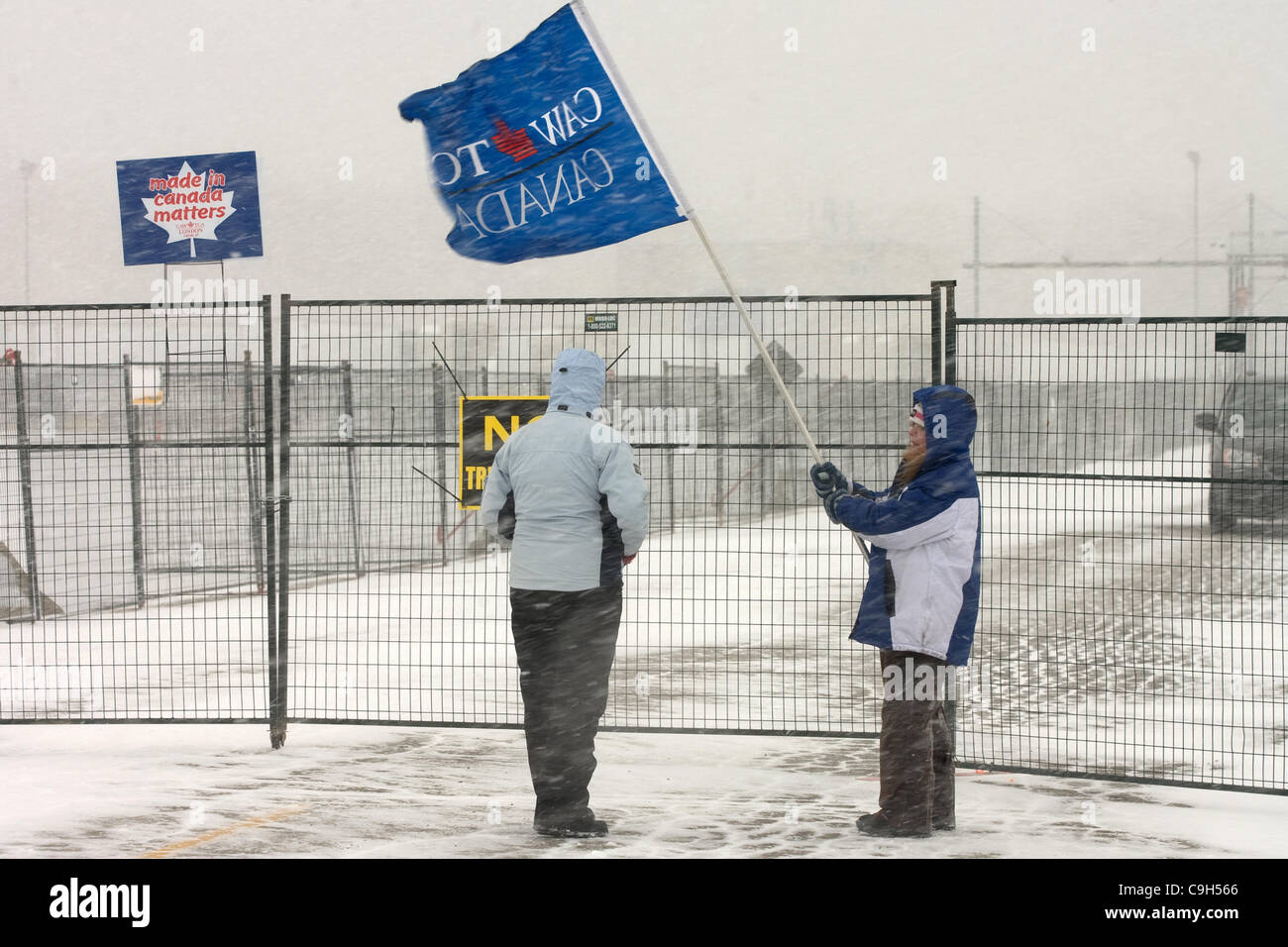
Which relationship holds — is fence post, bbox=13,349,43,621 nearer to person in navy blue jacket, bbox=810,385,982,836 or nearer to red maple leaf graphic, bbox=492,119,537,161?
red maple leaf graphic, bbox=492,119,537,161

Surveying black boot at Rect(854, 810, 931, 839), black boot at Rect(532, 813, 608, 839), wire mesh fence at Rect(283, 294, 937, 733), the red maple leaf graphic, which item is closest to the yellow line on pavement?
wire mesh fence at Rect(283, 294, 937, 733)

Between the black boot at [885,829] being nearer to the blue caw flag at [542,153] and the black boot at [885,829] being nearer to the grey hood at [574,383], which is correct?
the grey hood at [574,383]

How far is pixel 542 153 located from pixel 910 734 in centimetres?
329

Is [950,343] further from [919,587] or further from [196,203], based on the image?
[196,203]

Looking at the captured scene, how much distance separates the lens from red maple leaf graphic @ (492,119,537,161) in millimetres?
5543

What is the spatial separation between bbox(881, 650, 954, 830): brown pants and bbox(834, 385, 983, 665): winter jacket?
9 centimetres

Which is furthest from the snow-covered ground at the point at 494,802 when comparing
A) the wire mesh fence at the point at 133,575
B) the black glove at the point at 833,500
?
the black glove at the point at 833,500

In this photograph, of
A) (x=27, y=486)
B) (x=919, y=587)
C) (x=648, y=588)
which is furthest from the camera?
(x=648, y=588)

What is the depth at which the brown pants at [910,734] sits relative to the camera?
16.2ft

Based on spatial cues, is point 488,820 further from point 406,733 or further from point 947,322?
point 947,322

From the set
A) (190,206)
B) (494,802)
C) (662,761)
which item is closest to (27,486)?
(190,206)

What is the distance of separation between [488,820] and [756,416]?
47.4 feet

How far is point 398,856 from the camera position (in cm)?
472

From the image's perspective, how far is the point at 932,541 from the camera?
491 centimetres
